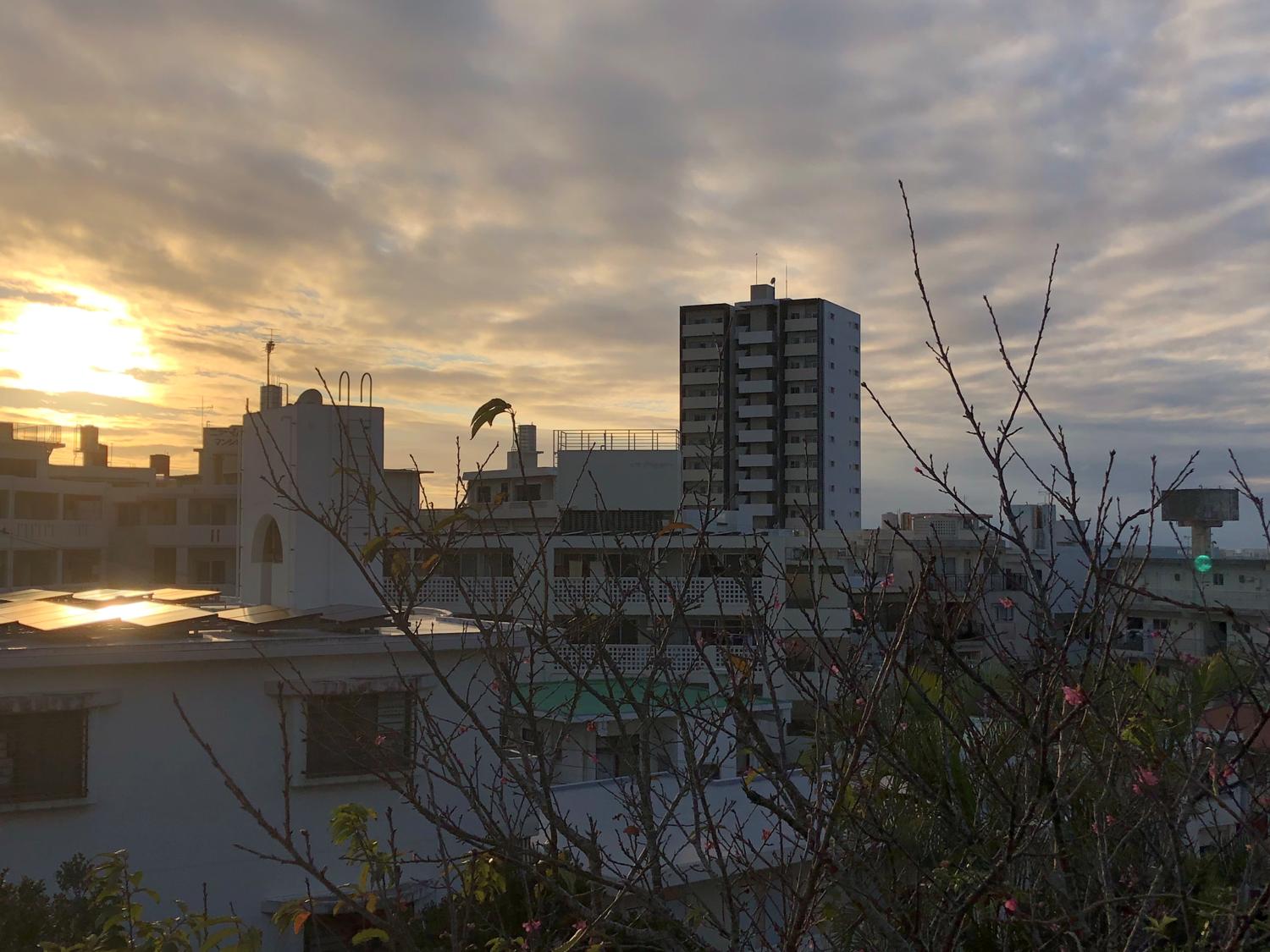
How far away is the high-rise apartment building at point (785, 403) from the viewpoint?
188ft

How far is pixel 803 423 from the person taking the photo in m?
57.7

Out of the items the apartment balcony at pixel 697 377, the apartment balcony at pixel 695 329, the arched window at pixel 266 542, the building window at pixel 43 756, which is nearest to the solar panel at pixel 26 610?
the building window at pixel 43 756

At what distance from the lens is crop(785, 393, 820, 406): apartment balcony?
57344mm

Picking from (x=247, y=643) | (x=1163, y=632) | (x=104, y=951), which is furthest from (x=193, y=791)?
(x=1163, y=632)

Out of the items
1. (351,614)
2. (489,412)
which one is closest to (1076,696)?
(489,412)

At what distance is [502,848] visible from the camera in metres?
3.46

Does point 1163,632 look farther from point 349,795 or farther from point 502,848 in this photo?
point 349,795

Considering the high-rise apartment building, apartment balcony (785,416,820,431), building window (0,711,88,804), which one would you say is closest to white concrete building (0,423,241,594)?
the high-rise apartment building

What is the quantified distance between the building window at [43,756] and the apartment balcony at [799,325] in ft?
169

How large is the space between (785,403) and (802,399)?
0.98 metres

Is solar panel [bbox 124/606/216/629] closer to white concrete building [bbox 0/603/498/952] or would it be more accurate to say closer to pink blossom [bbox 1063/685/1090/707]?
white concrete building [bbox 0/603/498/952]

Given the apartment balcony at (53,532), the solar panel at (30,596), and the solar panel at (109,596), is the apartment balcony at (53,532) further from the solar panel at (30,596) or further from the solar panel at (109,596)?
the solar panel at (109,596)

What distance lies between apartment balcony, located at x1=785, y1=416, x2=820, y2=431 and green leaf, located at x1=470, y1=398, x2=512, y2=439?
54584 millimetres

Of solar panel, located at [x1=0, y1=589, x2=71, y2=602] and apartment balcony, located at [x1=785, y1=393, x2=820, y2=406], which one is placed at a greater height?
apartment balcony, located at [x1=785, y1=393, x2=820, y2=406]
